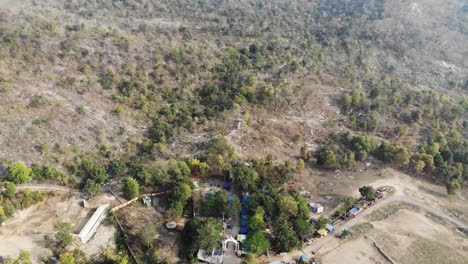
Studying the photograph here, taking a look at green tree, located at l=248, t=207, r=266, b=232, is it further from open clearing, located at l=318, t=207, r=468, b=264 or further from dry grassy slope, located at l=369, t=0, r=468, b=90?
dry grassy slope, located at l=369, t=0, r=468, b=90

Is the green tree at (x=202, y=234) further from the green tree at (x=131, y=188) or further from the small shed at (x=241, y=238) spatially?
the green tree at (x=131, y=188)

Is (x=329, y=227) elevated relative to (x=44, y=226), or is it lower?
elevated

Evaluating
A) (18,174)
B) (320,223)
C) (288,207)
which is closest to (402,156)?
(320,223)

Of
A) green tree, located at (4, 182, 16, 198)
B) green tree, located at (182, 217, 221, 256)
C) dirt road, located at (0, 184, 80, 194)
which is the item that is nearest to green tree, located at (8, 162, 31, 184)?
dirt road, located at (0, 184, 80, 194)

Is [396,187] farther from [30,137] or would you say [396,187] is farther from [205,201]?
[30,137]

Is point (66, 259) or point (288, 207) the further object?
point (288, 207)

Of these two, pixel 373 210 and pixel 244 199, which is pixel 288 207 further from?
pixel 373 210
